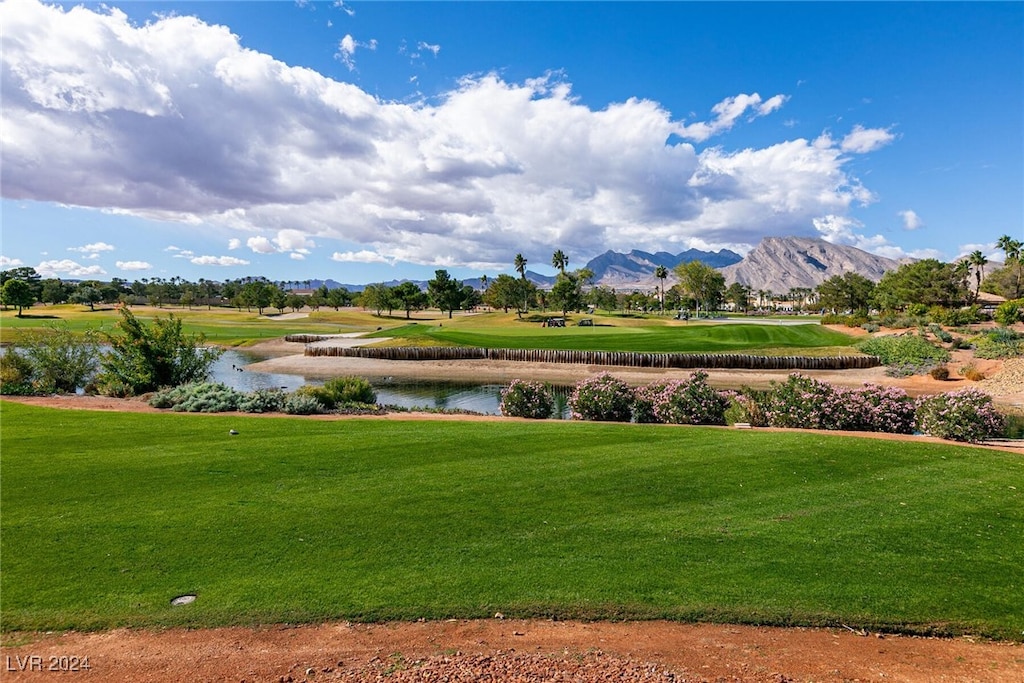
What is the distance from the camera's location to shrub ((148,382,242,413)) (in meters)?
17.8

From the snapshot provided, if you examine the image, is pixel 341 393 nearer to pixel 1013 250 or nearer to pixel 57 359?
pixel 57 359

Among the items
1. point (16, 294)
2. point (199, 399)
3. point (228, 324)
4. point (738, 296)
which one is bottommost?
point (199, 399)

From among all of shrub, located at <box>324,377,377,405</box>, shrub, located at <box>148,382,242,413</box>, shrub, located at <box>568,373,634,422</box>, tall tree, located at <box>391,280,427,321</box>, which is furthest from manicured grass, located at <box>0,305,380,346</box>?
shrub, located at <box>568,373,634,422</box>

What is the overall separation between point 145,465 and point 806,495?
12.2m

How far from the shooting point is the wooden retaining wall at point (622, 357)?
44156mm

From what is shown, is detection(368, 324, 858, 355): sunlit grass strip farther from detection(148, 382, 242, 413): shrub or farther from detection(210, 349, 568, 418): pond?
detection(148, 382, 242, 413): shrub

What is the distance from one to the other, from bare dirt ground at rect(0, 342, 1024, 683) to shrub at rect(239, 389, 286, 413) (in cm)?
1342

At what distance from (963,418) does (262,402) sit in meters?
21.6

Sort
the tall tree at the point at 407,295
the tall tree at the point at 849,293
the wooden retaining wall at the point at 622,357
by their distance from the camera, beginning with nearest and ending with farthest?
the wooden retaining wall at the point at 622,357 → the tall tree at the point at 849,293 → the tall tree at the point at 407,295

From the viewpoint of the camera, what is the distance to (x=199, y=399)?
18016 mm

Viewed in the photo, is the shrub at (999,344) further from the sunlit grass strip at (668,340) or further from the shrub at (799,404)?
the shrub at (799,404)

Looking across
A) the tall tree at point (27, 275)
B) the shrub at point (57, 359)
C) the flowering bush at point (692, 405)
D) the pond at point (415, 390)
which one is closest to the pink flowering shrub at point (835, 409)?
the flowering bush at point (692, 405)

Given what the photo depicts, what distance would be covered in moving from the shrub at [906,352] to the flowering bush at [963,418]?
30223 mm

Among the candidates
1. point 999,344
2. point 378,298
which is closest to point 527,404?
point 999,344
